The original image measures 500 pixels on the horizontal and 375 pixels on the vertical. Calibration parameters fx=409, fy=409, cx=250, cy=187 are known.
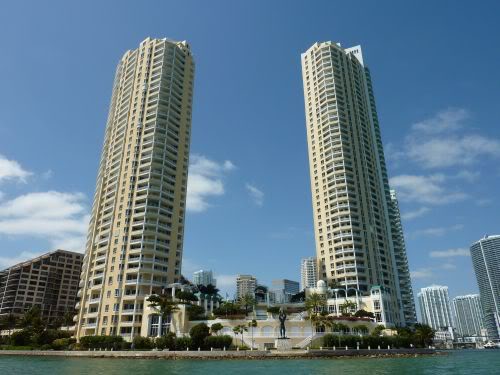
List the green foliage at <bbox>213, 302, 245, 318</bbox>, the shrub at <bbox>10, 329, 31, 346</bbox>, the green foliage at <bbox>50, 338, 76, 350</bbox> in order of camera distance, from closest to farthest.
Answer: the green foliage at <bbox>50, 338, 76, 350</bbox> < the green foliage at <bbox>213, 302, 245, 318</bbox> < the shrub at <bbox>10, 329, 31, 346</bbox>

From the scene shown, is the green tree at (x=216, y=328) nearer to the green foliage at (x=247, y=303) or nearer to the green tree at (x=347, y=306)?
the green foliage at (x=247, y=303)

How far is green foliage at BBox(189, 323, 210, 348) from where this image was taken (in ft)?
299

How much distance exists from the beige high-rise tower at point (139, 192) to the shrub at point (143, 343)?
10.9m

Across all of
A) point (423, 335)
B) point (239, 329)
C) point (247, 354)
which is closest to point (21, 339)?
point (239, 329)

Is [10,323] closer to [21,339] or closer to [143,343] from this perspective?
[21,339]

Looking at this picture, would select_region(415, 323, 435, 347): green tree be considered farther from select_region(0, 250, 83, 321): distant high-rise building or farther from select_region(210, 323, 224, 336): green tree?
select_region(0, 250, 83, 321): distant high-rise building

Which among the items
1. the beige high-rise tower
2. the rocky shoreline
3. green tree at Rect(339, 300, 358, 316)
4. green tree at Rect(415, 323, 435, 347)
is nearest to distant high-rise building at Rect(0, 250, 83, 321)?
the beige high-rise tower

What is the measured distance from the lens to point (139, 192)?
5012 inches

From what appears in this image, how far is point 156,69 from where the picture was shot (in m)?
148

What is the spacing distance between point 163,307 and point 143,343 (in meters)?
9.73

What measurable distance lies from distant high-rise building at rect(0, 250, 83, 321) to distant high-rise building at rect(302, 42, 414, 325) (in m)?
127

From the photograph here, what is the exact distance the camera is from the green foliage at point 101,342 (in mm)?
97188

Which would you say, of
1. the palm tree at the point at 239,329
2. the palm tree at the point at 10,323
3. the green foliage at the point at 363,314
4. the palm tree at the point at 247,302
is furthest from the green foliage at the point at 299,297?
the palm tree at the point at 10,323

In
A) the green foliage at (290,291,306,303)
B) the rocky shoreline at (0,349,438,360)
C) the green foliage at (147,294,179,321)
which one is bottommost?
the rocky shoreline at (0,349,438,360)
